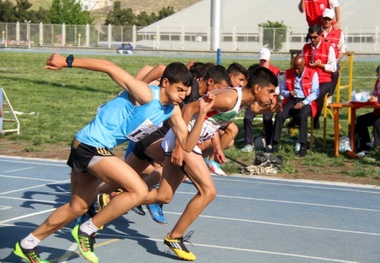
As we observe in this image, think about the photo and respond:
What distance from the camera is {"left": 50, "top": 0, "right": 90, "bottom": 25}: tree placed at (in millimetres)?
85688

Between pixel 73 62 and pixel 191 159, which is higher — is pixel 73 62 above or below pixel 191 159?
above

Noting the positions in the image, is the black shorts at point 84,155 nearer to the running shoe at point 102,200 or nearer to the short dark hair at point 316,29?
the running shoe at point 102,200

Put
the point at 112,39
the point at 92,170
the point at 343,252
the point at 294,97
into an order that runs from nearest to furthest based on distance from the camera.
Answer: the point at 92,170, the point at 343,252, the point at 294,97, the point at 112,39

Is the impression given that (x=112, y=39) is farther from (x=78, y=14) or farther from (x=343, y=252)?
(x=343, y=252)

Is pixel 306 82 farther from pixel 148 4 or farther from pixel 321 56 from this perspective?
pixel 148 4

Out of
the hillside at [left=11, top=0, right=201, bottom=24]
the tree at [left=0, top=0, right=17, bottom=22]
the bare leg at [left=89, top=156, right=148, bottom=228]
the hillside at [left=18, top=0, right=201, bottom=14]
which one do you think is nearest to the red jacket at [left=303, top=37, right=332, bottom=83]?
the bare leg at [left=89, top=156, right=148, bottom=228]

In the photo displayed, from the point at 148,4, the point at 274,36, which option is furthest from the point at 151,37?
the point at 148,4

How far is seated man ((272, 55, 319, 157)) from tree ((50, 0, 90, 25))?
240ft

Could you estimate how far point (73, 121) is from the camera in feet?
59.0

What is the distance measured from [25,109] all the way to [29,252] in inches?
550

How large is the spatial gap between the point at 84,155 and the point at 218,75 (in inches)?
91.9

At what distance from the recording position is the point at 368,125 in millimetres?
13953

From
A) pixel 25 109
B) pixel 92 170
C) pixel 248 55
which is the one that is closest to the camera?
pixel 92 170

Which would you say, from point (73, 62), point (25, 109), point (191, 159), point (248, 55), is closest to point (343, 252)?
point (191, 159)
